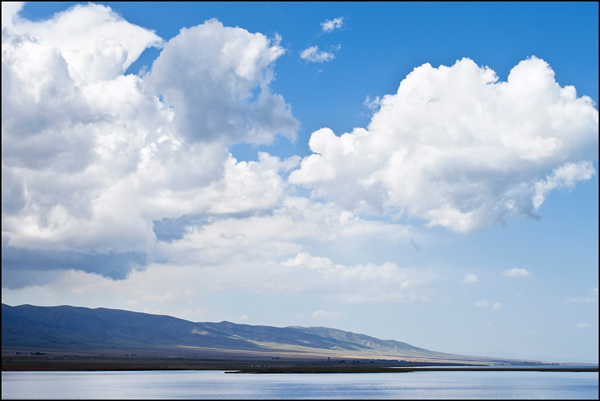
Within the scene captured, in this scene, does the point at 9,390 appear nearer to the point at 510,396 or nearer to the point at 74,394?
the point at 74,394

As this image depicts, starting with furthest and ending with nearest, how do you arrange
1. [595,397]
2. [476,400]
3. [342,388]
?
[342,388] → [595,397] → [476,400]

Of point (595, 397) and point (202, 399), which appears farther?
point (595, 397)

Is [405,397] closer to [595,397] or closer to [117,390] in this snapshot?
[595,397]

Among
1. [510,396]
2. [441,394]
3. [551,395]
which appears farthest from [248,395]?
[551,395]

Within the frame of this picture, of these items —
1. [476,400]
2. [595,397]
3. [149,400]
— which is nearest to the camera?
[149,400]

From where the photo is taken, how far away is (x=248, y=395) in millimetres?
101875

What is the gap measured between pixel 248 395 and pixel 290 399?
11.1m

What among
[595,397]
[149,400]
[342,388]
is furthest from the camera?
[342,388]

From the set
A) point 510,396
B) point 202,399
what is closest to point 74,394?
point 202,399

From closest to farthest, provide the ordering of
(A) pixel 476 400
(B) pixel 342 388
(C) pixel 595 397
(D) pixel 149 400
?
(D) pixel 149 400
(A) pixel 476 400
(C) pixel 595 397
(B) pixel 342 388

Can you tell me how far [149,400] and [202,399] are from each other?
7.93m

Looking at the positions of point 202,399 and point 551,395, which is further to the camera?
point 551,395

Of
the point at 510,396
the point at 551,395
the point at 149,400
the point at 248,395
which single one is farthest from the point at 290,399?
the point at 551,395

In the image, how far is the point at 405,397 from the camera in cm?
10312
